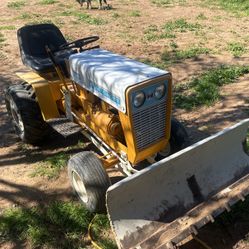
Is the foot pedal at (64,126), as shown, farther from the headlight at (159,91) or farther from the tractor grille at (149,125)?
the headlight at (159,91)

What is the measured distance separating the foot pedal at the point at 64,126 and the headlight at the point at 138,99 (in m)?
1.32

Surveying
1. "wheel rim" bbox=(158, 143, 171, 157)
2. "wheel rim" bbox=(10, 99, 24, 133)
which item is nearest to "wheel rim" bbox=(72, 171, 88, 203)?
"wheel rim" bbox=(158, 143, 171, 157)

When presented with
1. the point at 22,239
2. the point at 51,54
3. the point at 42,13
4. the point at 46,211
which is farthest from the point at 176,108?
the point at 42,13

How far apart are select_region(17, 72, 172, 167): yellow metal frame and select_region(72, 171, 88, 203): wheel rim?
353mm

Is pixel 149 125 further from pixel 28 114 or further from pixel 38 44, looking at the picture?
pixel 38 44

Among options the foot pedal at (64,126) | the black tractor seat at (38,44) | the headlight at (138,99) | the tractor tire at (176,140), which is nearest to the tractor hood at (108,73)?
the headlight at (138,99)

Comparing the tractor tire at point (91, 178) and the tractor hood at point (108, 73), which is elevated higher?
the tractor hood at point (108, 73)

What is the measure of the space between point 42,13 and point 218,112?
37.0ft

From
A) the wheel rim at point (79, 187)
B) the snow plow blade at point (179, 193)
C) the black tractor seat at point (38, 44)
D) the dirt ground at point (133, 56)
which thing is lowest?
the dirt ground at point (133, 56)

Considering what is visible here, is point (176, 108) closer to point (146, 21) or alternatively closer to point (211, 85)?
point (211, 85)

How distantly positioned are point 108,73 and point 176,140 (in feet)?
3.85

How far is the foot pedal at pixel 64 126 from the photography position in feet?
15.6

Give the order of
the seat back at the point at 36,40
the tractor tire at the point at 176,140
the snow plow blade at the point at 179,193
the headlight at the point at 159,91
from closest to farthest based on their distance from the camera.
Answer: the snow plow blade at the point at 179,193 → the headlight at the point at 159,91 → the tractor tire at the point at 176,140 → the seat back at the point at 36,40

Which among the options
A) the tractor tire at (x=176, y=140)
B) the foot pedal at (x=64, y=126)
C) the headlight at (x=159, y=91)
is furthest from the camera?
the foot pedal at (x=64, y=126)
